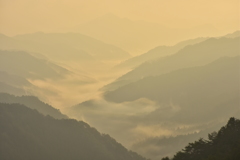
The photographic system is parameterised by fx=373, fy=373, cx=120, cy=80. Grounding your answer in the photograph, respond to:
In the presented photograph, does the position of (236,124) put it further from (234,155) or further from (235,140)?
(234,155)

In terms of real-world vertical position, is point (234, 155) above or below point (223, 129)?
below

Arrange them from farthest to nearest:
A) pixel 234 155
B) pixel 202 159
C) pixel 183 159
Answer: pixel 183 159 < pixel 202 159 < pixel 234 155

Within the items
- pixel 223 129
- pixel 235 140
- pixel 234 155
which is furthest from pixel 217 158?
pixel 223 129

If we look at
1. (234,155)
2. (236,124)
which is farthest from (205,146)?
(234,155)

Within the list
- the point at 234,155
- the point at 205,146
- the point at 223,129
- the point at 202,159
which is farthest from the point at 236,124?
the point at 234,155

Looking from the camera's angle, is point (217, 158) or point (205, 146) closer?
point (217, 158)

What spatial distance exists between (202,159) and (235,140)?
8.15 meters

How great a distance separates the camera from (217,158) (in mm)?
67500

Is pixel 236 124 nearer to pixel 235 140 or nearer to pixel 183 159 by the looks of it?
pixel 235 140

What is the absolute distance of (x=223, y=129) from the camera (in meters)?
82.2

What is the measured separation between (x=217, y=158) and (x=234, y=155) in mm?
4484

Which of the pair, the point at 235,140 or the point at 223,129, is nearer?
the point at 235,140

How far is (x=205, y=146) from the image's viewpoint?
262 feet

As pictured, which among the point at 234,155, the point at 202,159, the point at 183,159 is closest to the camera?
the point at 234,155
